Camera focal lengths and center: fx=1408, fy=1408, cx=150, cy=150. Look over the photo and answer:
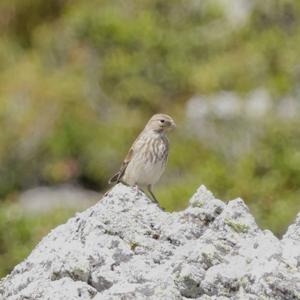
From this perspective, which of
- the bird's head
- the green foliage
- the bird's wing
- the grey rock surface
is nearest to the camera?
the grey rock surface

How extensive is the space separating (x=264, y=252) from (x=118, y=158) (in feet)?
60.0

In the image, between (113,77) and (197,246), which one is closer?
(197,246)

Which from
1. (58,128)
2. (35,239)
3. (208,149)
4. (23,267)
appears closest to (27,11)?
(58,128)

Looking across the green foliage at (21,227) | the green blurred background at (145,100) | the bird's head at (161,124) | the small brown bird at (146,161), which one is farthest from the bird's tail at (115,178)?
the green blurred background at (145,100)

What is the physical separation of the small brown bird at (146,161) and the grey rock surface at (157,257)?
430cm

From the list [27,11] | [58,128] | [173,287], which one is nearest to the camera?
[173,287]

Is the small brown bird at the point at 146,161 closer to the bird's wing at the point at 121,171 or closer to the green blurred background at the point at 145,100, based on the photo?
the bird's wing at the point at 121,171

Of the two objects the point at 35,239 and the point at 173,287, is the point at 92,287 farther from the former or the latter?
the point at 35,239

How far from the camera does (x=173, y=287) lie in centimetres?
665

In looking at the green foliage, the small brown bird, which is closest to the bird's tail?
the small brown bird

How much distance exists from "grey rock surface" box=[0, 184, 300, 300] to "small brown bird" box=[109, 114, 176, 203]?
14.1 feet

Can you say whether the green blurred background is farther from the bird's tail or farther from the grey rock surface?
the grey rock surface

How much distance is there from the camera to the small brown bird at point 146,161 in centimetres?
1222

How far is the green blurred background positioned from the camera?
2212 cm
